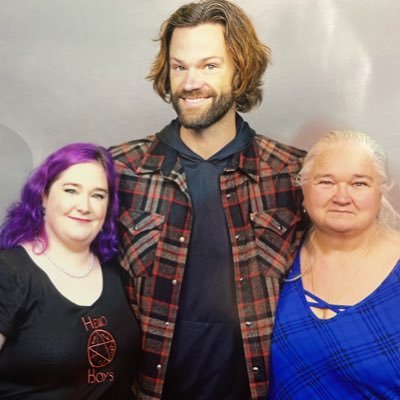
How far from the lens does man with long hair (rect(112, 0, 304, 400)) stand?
1829 mm

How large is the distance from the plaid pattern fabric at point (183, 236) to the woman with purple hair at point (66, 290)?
0.07 metres

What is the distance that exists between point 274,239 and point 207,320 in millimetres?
342

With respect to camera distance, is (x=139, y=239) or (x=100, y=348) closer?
(x=100, y=348)

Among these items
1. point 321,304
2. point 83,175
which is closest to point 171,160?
point 83,175

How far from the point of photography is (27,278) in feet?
5.18

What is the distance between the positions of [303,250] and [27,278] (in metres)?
0.89

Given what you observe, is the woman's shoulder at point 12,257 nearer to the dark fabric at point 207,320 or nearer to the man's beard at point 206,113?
the dark fabric at point 207,320

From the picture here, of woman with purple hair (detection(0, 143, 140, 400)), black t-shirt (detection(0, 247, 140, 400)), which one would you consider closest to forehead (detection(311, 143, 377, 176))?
woman with purple hair (detection(0, 143, 140, 400))

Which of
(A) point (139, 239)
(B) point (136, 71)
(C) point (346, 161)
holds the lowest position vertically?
(A) point (139, 239)

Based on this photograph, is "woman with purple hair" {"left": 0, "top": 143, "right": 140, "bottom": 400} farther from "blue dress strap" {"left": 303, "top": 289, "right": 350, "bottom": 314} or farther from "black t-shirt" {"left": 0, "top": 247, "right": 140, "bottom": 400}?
"blue dress strap" {"left": 303, "top": 289, "right": 350, "bottom": 314}

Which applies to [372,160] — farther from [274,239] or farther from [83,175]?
[83,175]

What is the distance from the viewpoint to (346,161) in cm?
178

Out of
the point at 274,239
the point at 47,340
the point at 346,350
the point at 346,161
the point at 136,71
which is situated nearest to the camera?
the point at 47,340

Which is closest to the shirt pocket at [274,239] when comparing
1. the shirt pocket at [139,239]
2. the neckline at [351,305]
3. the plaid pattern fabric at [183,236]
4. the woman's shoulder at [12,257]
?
the plaid pattern fabric at [183,236]
